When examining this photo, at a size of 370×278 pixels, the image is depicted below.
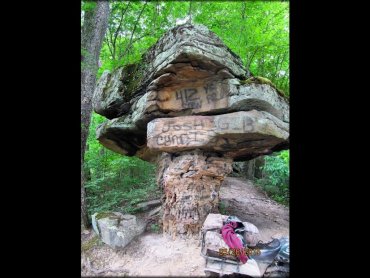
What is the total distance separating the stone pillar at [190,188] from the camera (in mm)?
5199

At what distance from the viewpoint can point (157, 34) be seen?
8.28 metres

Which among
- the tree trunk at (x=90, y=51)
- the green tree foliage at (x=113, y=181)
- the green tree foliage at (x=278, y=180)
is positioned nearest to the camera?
the tree trunk at (x=90, y=51)

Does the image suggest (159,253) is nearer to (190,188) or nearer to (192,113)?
(190,188)

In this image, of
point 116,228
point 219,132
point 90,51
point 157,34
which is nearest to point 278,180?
point 219,132

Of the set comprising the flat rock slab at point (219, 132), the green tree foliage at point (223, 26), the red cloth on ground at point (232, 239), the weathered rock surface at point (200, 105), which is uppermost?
the green tree foliage at point (223, 26)

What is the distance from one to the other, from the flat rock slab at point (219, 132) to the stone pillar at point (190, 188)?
0.33m

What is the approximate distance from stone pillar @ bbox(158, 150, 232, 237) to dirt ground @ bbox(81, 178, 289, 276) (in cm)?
35

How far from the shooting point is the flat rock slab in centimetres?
450

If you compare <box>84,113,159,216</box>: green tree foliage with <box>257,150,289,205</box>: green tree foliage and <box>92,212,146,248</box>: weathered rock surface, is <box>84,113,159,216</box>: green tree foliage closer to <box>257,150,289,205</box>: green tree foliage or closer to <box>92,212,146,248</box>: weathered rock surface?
<box>92,212,146,248</box>: weathered rock surface

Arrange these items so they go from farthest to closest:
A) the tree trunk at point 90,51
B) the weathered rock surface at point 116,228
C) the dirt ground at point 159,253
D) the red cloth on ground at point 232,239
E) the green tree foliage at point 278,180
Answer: the green tree foliage at point 278,180 → the tree trunk at point 90,51 → the weathered rock surface at point 116,228 → the dirt ground at point 159,253 → the red cloth on ground at point 232,239

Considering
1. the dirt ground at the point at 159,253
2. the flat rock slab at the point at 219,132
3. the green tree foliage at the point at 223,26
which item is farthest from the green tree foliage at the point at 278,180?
the flat rock slab at the point at 219,132

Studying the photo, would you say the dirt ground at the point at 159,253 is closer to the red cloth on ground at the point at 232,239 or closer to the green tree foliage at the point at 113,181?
the red cloth on ground at the point at 232,239

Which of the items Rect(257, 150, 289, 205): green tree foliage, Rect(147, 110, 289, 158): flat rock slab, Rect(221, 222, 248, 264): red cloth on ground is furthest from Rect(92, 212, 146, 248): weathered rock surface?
Rect(257, 150, 289, 205): green tree foliage
